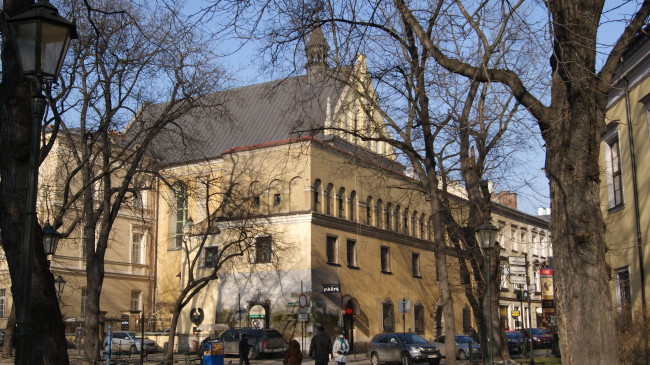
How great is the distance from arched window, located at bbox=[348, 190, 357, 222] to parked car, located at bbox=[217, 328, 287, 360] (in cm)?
1010

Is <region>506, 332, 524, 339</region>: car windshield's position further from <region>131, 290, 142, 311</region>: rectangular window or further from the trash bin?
<region>131, 290, 142, 311</region>: rectangular window

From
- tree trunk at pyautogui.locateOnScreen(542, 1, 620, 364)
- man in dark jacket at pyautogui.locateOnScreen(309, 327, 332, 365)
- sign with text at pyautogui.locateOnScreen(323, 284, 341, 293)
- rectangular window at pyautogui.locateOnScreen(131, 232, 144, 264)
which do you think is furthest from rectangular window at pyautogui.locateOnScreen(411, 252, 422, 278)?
tree trunk at pyautogui.locateOnScreen(542, 1, 620, 364)

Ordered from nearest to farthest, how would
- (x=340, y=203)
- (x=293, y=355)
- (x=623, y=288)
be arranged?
(x=293, y=355)
(x=623, y=288)
(x=340, y=203)

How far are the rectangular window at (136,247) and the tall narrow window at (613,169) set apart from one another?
128ft

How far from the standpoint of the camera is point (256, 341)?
3716cm

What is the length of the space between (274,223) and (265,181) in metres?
2.66

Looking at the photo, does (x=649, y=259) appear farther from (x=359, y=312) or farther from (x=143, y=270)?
(x=143, y=270)

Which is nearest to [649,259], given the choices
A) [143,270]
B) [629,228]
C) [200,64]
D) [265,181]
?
[629,228]

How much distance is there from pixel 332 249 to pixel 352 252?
2.18 metres

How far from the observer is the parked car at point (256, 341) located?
36.9 metres

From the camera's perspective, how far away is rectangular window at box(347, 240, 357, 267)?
44250 mm

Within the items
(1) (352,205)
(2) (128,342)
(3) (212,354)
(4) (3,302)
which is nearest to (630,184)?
(3) (212,354)

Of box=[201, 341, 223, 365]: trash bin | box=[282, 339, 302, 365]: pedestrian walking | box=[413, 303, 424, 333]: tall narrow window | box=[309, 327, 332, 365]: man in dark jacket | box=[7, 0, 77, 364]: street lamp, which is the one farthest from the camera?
box=[413, 303, 424, 333]: tall narrow window

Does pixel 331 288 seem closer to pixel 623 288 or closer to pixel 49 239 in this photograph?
pixel 623 288
